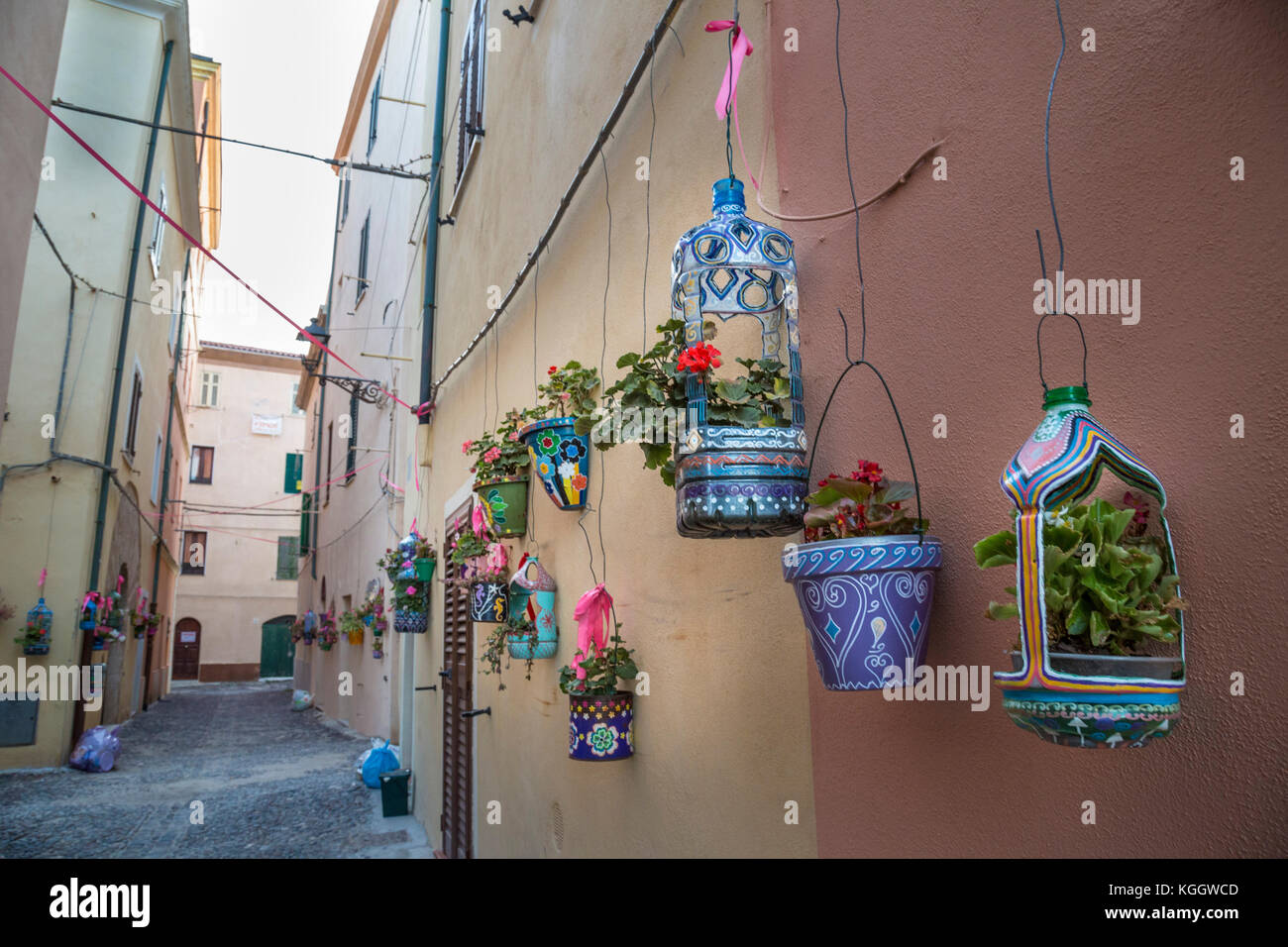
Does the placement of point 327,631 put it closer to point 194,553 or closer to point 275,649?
point 275,649

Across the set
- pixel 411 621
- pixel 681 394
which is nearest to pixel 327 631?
pixel 411 621

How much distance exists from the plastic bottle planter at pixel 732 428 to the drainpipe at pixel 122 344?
36.5 ft

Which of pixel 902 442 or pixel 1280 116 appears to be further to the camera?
pixel 902 442

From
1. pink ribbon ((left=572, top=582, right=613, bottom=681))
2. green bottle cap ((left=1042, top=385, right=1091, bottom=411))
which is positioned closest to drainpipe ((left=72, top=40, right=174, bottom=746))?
pink ribbon ((left=572, top=582, right=613, bottom=681))

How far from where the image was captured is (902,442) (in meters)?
1.87

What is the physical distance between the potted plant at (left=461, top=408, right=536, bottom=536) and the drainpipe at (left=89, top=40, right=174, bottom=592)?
28.9 ft

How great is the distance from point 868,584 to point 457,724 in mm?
5323

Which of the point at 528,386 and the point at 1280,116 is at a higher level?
the point at 528,386

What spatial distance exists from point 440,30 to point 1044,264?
28.2 feet

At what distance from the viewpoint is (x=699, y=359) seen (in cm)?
189

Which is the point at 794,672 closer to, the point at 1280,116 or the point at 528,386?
the point at 1280,116

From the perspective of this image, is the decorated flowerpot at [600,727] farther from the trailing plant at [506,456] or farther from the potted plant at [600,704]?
the trailing plant at [506,456]
